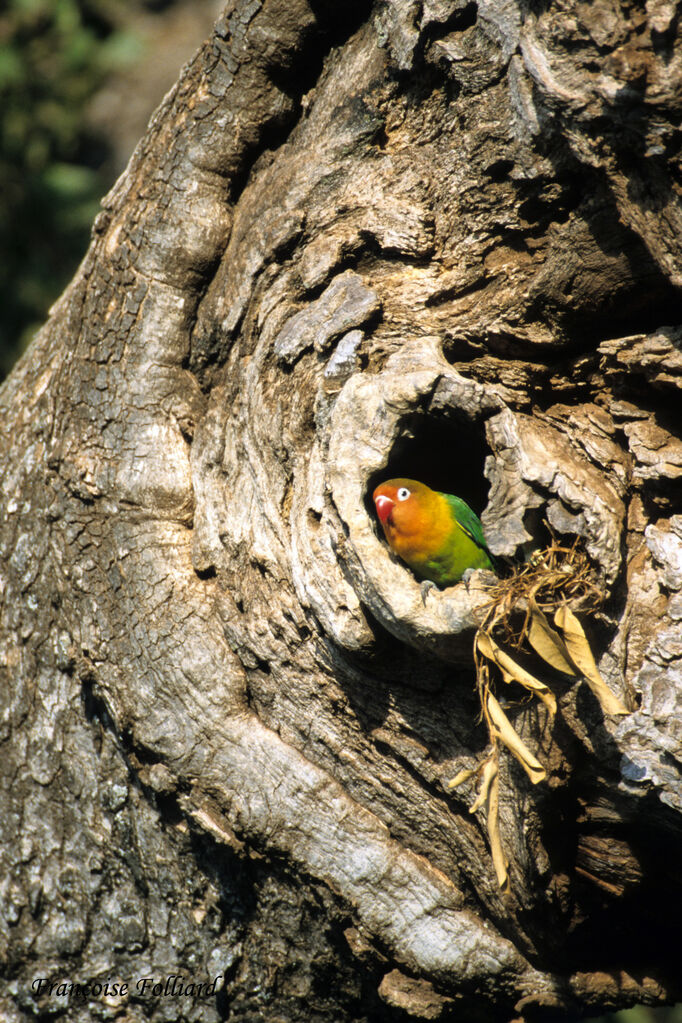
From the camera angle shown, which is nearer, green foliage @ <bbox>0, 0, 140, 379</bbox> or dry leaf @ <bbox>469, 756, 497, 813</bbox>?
dry leaf @ <bbox>469, 756, 497, 813</bbox>

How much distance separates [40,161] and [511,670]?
19.6 ft

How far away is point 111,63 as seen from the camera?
→ 255 inches

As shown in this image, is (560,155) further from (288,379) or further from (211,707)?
(211,707)

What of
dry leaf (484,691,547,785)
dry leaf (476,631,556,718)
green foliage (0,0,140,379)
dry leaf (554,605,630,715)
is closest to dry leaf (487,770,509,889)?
dry leaf (484,691,547,785)

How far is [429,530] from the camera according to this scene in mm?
2252

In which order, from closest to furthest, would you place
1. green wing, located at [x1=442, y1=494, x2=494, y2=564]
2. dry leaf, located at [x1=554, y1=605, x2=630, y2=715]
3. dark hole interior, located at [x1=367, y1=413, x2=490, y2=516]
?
dry leaf, located at [x1=554, y1=605, x2=630, y2=715] < dark hole interior, located at [x1=367, y1=413, x2=490, y2=516] < green wing, located at [x1=442, y1=494, x2=494, y2=564]

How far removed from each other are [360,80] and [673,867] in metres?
2.58

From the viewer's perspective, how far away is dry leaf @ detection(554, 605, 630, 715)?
5.92 ft

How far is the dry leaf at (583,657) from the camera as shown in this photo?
181 cm

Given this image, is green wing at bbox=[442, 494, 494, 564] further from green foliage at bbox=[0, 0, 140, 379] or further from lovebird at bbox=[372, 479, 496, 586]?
green foliage at bbox=[0, 0, 140, 379]

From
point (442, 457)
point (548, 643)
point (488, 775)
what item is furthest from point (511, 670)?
point (442, 457)

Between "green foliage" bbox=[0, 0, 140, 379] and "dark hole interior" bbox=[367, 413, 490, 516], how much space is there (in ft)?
14.4

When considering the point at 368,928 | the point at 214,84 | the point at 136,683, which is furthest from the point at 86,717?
the point at 214,84

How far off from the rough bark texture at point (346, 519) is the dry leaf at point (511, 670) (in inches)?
3.0
